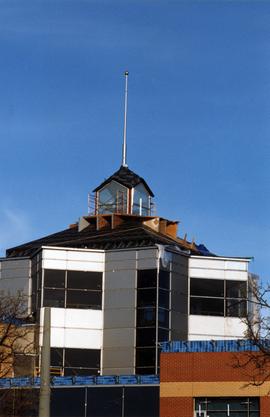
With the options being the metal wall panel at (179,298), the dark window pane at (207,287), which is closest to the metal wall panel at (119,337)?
the metal wall panel at (179,298)

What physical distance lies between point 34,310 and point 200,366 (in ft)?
71.9

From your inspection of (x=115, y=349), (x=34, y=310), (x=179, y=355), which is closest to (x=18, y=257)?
(x=34, y=310)

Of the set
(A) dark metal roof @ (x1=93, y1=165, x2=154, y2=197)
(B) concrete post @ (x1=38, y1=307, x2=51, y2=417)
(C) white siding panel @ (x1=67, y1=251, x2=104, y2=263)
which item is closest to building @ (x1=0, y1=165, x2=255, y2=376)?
(C) white siding panel @ (x1=67, y1=251, x2=104, y2=263)

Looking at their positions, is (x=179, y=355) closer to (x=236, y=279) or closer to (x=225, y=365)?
(x=225, y=365)

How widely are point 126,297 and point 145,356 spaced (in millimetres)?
4087

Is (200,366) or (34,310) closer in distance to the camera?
(200,366)

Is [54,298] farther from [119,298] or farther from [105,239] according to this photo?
[105,239]

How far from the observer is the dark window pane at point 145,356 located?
6247 cm

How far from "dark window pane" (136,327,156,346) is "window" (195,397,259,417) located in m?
16.5

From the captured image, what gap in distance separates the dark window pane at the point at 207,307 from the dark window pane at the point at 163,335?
11.2 feet

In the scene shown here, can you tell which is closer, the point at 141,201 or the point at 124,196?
the point at 124,196

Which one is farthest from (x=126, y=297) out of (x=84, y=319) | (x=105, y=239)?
(x=105, y=239)

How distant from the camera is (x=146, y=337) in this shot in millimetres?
62906

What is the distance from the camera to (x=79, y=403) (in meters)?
50.5
